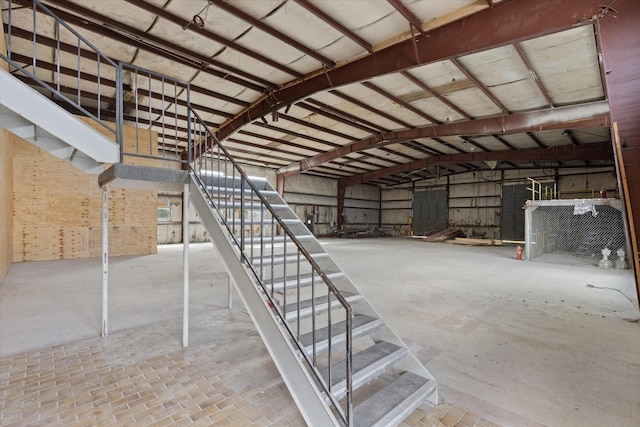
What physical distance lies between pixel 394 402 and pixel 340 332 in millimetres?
644

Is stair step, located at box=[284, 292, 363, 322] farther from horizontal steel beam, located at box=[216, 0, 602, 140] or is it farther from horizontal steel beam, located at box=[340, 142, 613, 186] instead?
horizontal steel beam, located at box=[340, 142, 613, 186]

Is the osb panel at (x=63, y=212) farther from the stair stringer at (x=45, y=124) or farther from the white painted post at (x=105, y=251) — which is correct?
the stair stringer at (x=45, y=124)

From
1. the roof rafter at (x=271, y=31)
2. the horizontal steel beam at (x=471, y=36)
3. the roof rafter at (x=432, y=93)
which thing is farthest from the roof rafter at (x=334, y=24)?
the roof rafter at (x=432, y=93)

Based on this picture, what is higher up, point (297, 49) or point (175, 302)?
point (297, 49)

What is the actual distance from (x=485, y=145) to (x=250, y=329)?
13.3 m

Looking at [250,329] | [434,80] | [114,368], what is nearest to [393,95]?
[434,80]

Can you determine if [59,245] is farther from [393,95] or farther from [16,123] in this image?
[393,95]

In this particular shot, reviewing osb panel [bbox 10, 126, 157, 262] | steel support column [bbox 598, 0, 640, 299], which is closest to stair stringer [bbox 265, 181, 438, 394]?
steel support column [bbox 598, 0, 640, 299]

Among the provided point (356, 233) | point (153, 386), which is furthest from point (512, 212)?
point (153, 386)

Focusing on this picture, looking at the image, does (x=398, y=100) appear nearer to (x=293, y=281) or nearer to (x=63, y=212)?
Answer: (x=293, y=281)

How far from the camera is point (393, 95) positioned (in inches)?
310

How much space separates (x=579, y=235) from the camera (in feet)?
37.6

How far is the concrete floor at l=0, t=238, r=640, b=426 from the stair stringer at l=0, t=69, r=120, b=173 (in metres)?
2.26

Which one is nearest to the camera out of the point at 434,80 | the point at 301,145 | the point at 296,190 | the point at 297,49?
the point at 297,49
